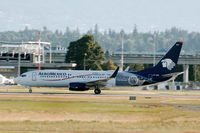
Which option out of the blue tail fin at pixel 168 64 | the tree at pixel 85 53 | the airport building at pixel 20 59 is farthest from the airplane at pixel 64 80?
the tree at pixel 85 53

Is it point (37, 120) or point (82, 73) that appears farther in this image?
point (82, 73)

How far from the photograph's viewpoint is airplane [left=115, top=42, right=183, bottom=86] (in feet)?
339

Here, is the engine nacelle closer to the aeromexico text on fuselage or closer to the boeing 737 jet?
the boeing 737 jet

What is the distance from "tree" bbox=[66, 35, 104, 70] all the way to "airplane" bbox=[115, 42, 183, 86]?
6456 cm

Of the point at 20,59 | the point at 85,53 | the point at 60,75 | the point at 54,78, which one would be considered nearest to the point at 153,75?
the point at 60,75

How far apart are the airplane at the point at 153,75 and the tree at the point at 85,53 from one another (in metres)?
64.6

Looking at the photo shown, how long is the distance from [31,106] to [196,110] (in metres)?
19.2

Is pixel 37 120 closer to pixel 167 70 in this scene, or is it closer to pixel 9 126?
pixel 9 126

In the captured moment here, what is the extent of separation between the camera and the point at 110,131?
51.5 metres

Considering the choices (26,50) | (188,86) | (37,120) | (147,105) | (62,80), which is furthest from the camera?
(26,50)

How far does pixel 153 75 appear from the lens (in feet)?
340

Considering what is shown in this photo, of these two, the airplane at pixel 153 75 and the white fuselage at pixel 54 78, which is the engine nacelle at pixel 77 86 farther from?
the airplane at pixel 153 75

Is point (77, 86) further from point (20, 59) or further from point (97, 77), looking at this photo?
point (20, 59)

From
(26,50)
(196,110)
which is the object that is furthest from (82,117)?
(26,50)
